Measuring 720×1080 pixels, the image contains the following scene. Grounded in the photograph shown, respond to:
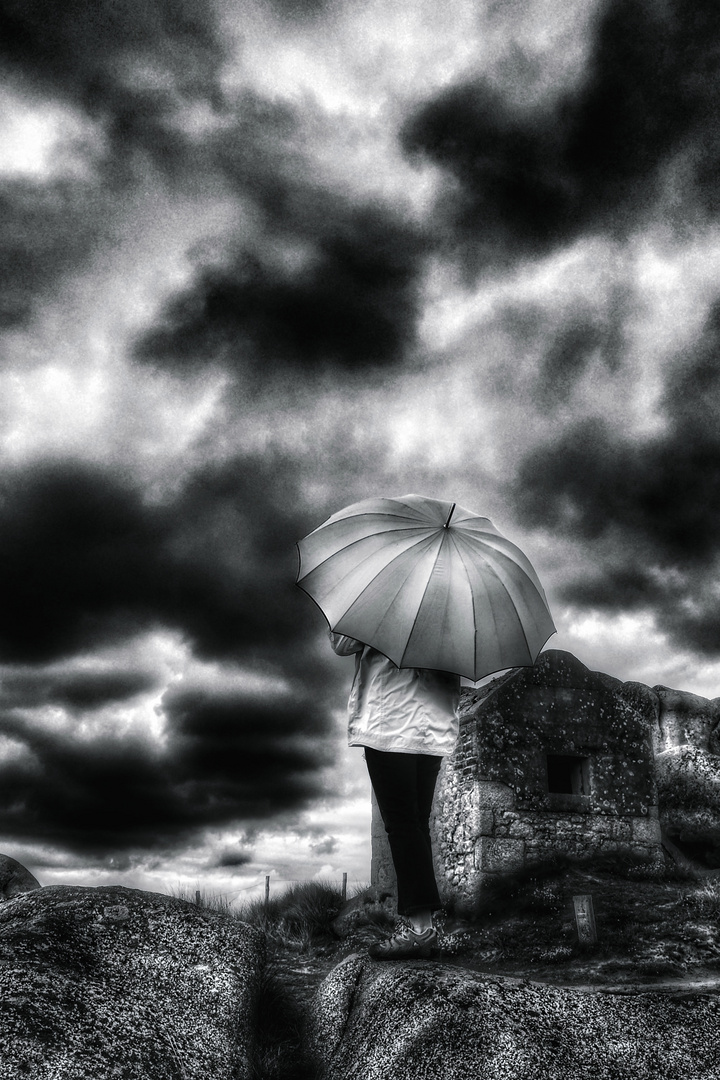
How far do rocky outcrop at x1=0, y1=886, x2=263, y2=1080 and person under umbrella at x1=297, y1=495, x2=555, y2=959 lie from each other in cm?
90

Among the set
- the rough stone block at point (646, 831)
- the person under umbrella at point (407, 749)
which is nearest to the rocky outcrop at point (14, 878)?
the rough stone block at point (646, 831)

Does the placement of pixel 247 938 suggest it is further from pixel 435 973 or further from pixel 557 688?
pixel 557 688

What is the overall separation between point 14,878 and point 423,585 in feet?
28.0

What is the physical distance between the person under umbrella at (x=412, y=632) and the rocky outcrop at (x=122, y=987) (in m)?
0.90

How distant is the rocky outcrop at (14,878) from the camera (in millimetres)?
10071

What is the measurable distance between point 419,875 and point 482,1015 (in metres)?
0.67

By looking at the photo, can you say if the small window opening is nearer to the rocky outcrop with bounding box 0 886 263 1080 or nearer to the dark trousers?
the dark trousers

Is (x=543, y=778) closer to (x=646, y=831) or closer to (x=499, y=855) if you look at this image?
(x=499, y=855)

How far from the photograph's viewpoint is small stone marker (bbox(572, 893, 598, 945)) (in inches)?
243

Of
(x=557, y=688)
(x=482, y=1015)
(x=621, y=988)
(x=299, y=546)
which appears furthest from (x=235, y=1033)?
(x=557, y=688)

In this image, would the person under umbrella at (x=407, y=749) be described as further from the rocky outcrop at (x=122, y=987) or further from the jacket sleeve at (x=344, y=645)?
the rocky outcrop at (x=122, y=987)

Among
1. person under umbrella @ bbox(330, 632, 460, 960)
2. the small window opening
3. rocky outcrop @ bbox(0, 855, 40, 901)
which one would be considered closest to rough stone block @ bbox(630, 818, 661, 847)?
the small window opening

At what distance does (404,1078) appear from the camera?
11.7 feet

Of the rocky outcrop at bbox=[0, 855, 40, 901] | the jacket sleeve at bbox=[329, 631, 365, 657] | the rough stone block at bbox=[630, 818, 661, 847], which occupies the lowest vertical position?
the rocky outcrop at bbox=[0, 855, 40, 901]
